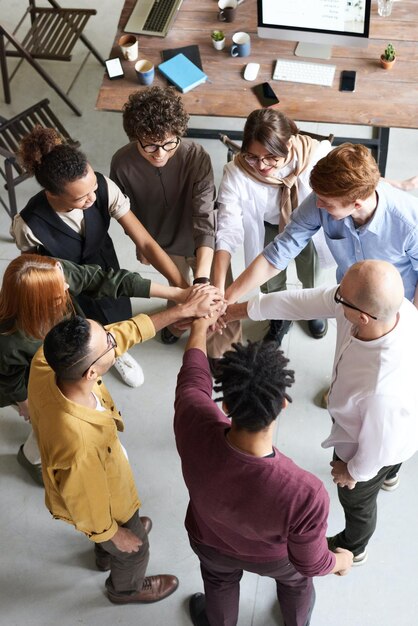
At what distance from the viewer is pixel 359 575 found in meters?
2.92

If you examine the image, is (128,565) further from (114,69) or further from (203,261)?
(114,69)

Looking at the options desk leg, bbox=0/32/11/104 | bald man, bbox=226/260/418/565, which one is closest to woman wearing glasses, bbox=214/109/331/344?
bald man, bbox=226/260/418/565

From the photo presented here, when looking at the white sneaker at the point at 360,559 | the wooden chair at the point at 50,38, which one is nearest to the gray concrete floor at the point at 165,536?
the white sneaker at the point at 360,559

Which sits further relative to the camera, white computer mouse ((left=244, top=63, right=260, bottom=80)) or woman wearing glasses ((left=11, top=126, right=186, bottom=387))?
white computer mouse ((left=244, top=63, right=260, bottom=80))

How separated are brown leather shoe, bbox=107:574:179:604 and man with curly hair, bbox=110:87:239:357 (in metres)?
1.23

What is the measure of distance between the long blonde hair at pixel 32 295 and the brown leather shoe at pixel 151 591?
1151 millimetres

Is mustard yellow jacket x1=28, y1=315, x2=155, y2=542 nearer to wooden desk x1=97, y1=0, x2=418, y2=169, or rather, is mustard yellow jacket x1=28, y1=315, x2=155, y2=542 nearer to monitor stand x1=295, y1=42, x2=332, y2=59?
wooden desk x1=97, y1=0, x2=418, y2=169

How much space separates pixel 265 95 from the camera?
379 cm

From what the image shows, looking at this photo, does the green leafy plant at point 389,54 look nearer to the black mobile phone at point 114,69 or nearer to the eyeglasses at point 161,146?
the black mobile phone at point 114,69

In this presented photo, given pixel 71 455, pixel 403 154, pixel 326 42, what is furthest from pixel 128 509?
pixel 403 154

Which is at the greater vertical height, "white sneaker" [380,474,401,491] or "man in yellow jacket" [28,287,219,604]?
"man in yellow jacket" [28,287,219,604]

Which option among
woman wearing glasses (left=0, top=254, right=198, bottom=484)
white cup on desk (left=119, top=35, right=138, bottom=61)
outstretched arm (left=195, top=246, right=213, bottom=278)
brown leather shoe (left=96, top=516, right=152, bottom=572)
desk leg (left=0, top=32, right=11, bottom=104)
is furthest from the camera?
desk leg (left=0, top=32, right=11, bottom=104)

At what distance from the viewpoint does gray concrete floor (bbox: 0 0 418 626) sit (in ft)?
9.41

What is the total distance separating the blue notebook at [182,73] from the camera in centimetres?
383
